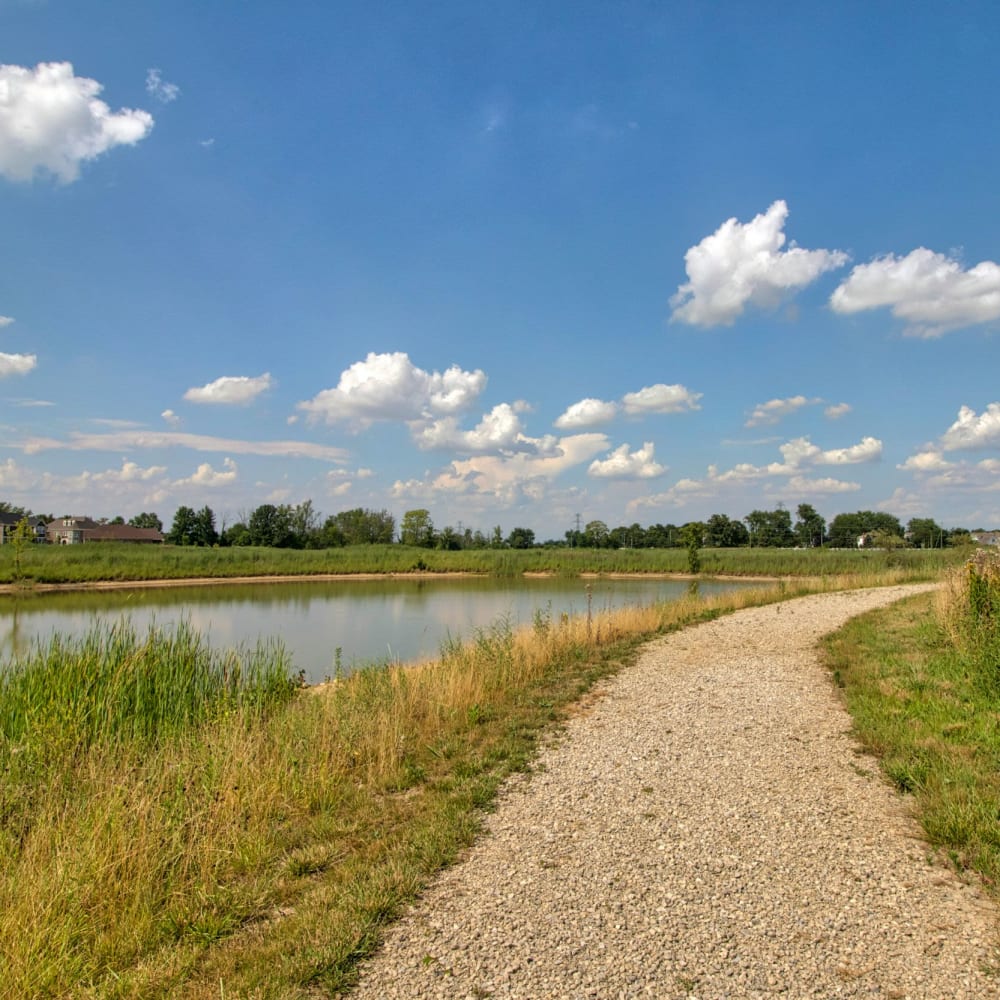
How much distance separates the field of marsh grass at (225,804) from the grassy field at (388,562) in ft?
87.2

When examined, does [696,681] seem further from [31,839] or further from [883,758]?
[31,839]

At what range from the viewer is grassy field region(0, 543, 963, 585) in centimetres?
3659

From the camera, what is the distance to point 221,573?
45.2 metres

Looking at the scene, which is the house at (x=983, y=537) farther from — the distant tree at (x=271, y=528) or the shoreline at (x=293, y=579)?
the distant tree at (x=271, y=528)

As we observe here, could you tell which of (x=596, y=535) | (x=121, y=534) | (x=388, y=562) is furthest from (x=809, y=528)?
(x=121, y=534)

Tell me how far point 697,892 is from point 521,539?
305ft

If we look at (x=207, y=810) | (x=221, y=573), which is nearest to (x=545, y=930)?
(x=207, y=810)

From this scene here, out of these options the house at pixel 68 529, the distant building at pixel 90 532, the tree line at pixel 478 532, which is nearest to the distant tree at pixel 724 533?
the tree line at pixel 478 532

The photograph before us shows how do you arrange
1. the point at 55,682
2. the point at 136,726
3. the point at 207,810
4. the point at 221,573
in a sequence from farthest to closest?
the point at 221,573 < the point at 55,682 < the point at 136,726 < the point at 207,810

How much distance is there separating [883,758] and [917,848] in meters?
1.58

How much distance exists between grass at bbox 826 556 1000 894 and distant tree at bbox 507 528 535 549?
272 feet

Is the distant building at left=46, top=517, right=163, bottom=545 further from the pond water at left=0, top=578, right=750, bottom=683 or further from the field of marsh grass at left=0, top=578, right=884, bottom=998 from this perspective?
the field of marsh grass at left=0, top=578, right=884, bottom=998

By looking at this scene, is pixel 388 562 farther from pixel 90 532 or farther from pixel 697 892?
pixel 90 532

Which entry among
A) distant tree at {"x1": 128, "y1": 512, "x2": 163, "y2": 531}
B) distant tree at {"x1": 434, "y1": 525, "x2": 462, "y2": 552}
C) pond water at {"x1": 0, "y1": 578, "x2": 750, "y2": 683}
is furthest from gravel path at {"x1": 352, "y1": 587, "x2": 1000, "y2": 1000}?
distant tree at {"x1": 128, "y1": 512, "x2": 163, "y2": 531}
